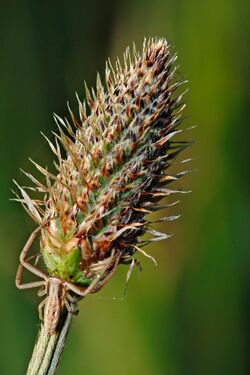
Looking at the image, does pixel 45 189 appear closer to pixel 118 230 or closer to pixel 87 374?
pixel 118 230

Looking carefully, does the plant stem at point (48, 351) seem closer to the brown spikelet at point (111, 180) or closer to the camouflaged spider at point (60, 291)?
the camouflaged spider at point (60, 291)

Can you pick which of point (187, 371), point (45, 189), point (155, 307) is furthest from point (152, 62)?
point (187, 371)

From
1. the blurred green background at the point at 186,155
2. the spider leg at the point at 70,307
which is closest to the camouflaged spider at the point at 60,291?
the spider leg at the point at 70,307

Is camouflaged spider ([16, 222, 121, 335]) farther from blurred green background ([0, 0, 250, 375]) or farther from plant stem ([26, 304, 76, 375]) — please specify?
blurred green background ([0, 0, 250, 375])

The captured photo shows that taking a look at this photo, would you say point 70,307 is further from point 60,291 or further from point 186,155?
point 186,155

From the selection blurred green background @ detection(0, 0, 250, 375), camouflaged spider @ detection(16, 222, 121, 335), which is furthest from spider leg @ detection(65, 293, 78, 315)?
blurred green background @ detection(0, 0, 250, 375)
